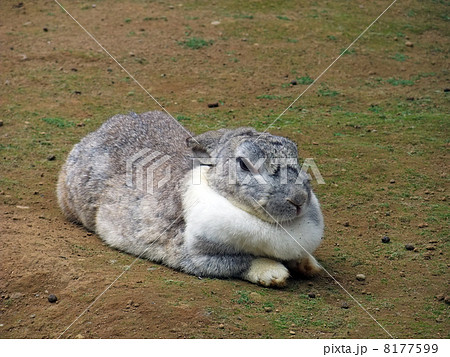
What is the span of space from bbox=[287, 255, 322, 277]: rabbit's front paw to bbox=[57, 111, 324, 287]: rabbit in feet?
0.03

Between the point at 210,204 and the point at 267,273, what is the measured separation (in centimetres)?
88

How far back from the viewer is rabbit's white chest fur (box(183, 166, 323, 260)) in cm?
676

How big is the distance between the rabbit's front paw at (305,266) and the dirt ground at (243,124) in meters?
0.12

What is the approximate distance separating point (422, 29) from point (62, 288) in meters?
12.3

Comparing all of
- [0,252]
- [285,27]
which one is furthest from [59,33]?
[0,252]

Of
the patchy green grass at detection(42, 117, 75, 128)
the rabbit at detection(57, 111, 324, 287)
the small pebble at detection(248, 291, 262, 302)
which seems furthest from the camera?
the patchy green grass at detection(42, 117, 75, 128)

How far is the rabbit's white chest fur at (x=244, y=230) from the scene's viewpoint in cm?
676

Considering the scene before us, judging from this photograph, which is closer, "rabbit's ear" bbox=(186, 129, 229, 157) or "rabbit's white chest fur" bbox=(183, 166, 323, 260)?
"rabbit's white chest fur" bbox=(183, 166, 323, 260)

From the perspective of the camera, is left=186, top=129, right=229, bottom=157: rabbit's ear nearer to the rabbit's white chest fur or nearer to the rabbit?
the rabbit

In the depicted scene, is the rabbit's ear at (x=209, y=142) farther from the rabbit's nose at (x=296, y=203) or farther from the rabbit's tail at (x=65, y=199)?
the rabbit's tail at (x=65, y=199)

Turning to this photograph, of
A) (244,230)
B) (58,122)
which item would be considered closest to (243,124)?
(58,122)

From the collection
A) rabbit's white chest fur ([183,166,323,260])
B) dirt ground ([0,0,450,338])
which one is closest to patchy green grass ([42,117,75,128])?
dirt ground ([0,0,450,338])

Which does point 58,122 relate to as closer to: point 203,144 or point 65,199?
point 65,199

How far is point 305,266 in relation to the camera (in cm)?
717
